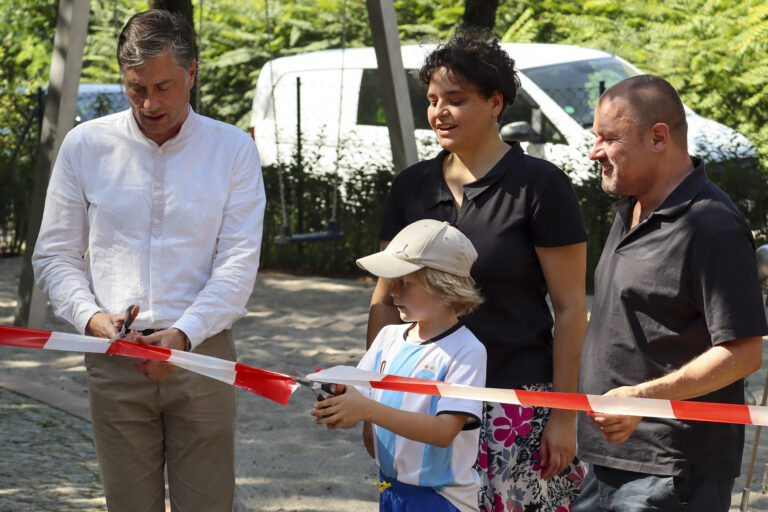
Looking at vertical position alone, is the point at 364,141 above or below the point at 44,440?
above

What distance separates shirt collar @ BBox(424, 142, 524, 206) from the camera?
3.20 m

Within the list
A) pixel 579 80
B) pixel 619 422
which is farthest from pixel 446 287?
pixel 579 80

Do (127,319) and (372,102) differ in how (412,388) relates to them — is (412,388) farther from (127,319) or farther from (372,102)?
(372,102)

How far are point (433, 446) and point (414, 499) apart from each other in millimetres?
152

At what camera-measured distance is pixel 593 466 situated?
3.04 meters

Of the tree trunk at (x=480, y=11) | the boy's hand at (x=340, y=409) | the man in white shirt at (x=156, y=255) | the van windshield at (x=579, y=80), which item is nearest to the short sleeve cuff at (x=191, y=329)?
the man in white shirt at (x=156, y=255)

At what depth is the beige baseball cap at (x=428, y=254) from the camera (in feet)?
9.43

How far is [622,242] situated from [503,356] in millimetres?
507

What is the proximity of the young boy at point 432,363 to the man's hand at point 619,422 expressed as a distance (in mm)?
322

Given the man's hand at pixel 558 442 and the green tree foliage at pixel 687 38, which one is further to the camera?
the green tree foliage at pixel 687 38

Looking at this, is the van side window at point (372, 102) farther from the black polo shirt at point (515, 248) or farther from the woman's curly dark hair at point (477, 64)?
the black polo shirt at point (515, 248)

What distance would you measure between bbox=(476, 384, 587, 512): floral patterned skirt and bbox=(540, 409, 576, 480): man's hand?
3 cm

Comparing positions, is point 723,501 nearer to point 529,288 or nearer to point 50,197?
point 529,288

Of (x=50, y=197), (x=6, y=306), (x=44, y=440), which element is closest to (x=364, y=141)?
(x=6, y=306)
